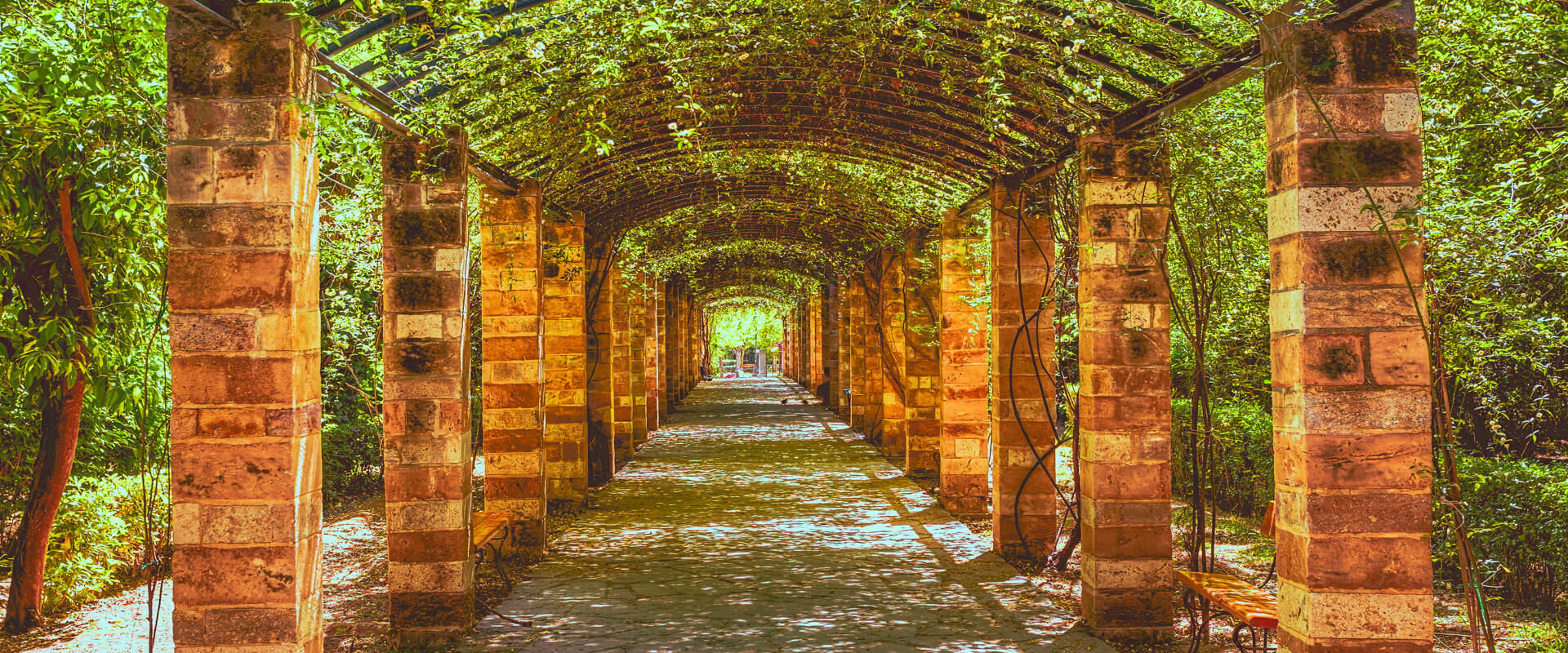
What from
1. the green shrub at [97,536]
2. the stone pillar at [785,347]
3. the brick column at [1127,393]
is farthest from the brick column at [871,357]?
the stone pillar at [785,347]

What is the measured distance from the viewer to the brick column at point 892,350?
13266mm

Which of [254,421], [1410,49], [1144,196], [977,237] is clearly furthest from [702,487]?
[1410,49]

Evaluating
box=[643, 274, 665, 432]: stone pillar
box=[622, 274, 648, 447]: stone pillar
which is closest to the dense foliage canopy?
box=[622, 274, 648, 447]: stone pillar

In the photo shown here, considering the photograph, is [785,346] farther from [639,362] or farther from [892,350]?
[892,350]

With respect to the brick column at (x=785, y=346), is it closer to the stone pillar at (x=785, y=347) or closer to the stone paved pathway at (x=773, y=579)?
the stone pillar at (x=785, y=347)

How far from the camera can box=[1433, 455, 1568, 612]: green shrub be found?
5.50 metres

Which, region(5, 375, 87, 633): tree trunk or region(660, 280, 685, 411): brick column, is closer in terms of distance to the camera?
region(5, 375, 87, 633): tree trunk

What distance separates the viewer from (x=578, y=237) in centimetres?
963

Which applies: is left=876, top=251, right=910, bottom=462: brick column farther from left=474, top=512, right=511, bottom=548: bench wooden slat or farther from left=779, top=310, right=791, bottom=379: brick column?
left=779, top=310, right=791, bottom=379: brick column

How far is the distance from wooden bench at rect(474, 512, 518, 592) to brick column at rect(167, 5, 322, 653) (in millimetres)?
2726

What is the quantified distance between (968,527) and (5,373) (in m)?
7.04

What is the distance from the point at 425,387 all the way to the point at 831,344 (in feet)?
61.7

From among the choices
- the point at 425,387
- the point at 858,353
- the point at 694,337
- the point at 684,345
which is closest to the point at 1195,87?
the point at 425,387

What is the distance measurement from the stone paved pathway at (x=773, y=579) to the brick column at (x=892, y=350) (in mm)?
1763
